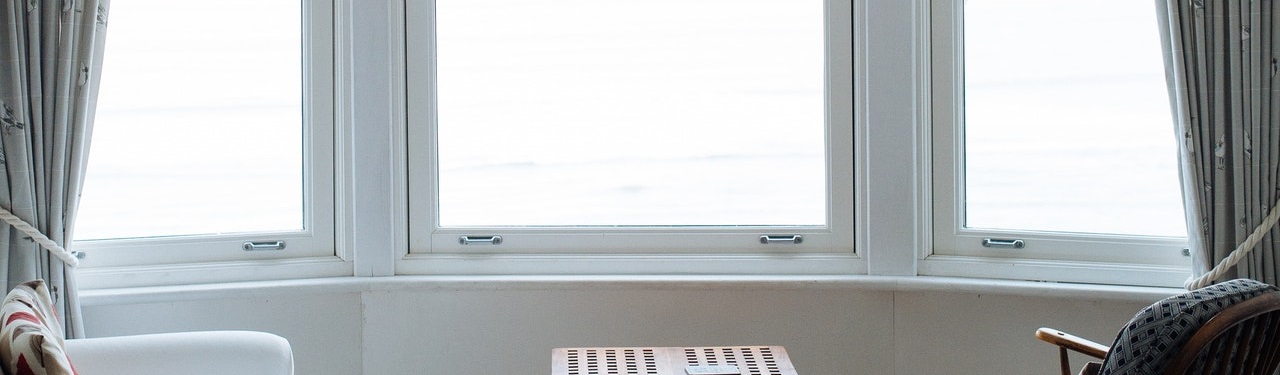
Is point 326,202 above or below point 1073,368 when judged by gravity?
above

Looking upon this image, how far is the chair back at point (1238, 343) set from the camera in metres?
1.63

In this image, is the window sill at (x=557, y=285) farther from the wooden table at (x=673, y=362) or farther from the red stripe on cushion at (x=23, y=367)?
the red stripe on cushion at (x=23, y=367)

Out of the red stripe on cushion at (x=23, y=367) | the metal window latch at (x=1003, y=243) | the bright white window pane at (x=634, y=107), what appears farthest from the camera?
the bright white window pane at (x=634, y=107)

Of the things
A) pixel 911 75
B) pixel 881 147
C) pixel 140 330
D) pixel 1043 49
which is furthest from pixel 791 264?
pixel 140 330

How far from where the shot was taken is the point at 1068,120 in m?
2.83

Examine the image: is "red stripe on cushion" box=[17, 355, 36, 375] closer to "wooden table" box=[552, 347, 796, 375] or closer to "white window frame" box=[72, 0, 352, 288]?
"wooden table" box=[552, 347, 796, 375]

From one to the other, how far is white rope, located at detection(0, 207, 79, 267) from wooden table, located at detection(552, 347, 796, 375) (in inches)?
49.6

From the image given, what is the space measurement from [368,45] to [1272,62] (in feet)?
7.23

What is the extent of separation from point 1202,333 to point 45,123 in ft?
8.20

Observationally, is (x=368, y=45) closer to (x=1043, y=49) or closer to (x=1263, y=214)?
(x=1043, y=49)

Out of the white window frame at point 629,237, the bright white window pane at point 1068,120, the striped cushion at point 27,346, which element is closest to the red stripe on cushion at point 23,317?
the striped cushion at point 27,346

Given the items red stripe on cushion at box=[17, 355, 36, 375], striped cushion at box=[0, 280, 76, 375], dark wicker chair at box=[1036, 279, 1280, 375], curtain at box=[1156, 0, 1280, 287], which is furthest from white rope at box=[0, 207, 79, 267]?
curtain at box=[1156, 0, 1280, 287]

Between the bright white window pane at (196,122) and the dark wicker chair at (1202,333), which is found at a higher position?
the bright white window pane at (196,122)

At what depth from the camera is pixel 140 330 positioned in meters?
2.79
